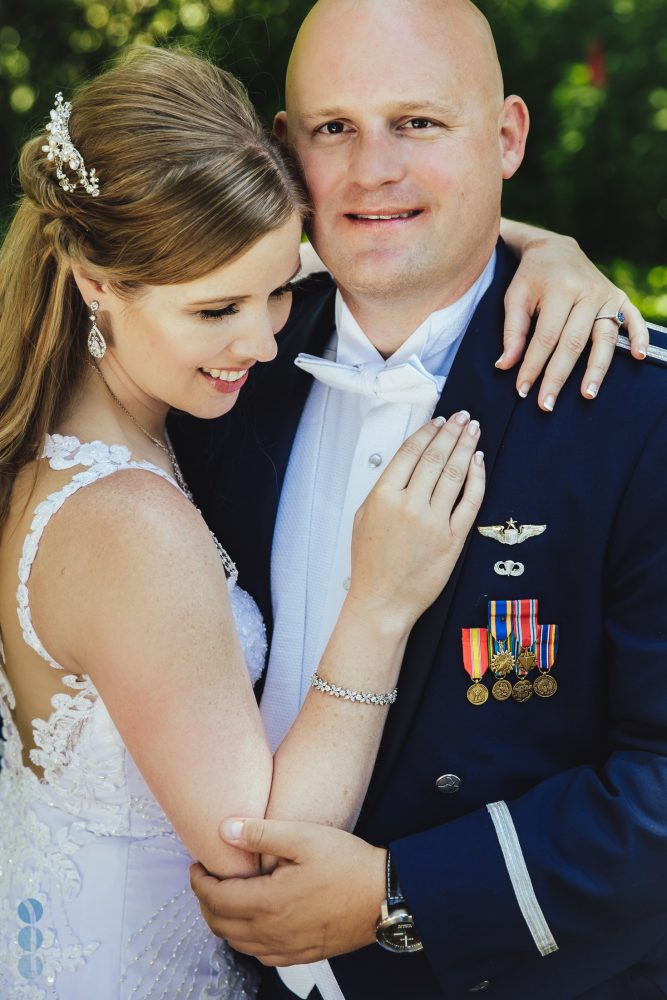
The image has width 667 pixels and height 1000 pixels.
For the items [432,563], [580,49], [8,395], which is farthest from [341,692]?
[580,49]

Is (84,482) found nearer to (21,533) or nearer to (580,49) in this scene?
(21,533)

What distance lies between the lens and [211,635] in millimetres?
2193

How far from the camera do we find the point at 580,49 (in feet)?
17.5

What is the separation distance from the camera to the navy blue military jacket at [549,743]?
219cm

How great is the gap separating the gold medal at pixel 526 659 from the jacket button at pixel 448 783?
0.85 feet

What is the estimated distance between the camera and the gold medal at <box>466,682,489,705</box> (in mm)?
2307

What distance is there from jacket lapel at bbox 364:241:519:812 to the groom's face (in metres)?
0.21

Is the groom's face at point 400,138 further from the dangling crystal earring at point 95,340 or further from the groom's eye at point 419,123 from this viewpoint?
the dangling crystal earring at point 95,340

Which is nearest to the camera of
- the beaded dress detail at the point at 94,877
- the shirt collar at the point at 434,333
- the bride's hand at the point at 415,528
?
the bride's hand at the point at 415,528

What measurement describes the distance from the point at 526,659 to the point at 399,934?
23.5 inches

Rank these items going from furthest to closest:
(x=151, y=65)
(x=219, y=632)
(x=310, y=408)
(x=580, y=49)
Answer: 1. (x=580, y=49)
2. (x=310, y=408)
3. (x=151, y=65)
4. (x=219, y=632)

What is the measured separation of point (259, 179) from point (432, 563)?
2.79 feet

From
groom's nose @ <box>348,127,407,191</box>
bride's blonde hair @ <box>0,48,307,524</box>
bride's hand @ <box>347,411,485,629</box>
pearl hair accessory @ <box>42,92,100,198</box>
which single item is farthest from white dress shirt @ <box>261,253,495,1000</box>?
pearl hair accessory @ <box>42,92,100,198</box>

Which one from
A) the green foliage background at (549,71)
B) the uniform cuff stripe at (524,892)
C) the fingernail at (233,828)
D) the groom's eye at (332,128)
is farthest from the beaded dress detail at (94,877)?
the green foliage background at (549,71)
